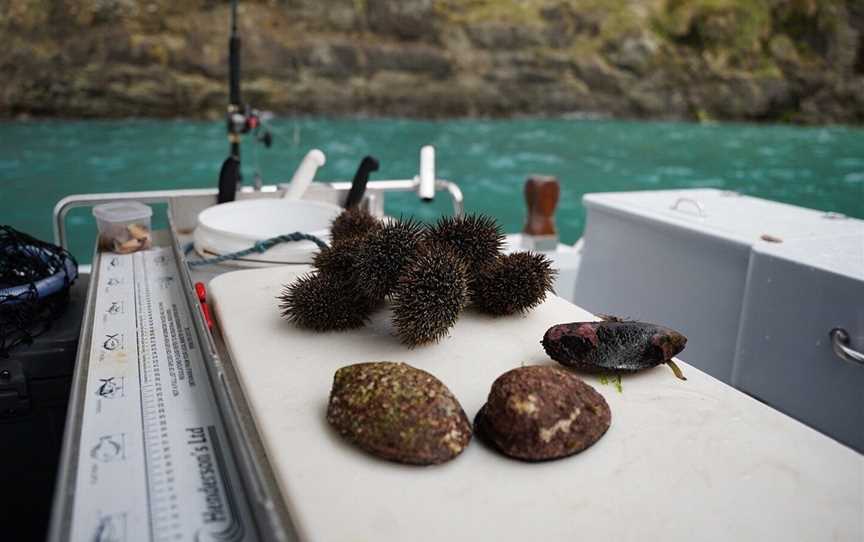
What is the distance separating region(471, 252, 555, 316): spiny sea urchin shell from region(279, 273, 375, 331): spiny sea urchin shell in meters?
0.16

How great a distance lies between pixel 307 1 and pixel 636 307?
1909cm

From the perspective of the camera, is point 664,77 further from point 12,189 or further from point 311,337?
point 311,337

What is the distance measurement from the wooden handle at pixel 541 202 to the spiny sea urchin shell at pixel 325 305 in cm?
159

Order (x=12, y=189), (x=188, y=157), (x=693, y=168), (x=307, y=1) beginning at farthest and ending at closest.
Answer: (x=307, y=1) < (x=693, y=168) < (x=188, y=157) < (x=12, y=189)

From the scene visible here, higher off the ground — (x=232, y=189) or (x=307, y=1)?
(x=307, y=1)

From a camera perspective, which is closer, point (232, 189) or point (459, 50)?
point (232, 189)

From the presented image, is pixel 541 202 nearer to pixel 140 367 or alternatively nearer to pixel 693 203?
pixel 693 203

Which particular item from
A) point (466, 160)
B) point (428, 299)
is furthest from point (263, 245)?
point (466, 160)

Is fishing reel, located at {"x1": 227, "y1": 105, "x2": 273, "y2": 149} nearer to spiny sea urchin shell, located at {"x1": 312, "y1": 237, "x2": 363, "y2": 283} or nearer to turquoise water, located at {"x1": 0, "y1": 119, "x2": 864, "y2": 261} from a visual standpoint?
spiny sea urchin shell, located at {"x1": 312, "y1": 237, "x2": 363, "y2": 283}

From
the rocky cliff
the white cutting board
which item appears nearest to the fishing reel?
the white cutting board

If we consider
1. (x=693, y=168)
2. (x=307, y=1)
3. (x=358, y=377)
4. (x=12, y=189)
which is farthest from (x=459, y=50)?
(x=358, y=377)

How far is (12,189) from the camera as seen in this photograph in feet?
33.8

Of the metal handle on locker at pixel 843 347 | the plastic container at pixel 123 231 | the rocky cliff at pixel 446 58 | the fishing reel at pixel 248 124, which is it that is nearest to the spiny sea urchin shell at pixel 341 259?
the plastic container at pixel 123 231

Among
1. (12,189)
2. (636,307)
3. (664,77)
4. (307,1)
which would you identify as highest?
Result: (307,1)
